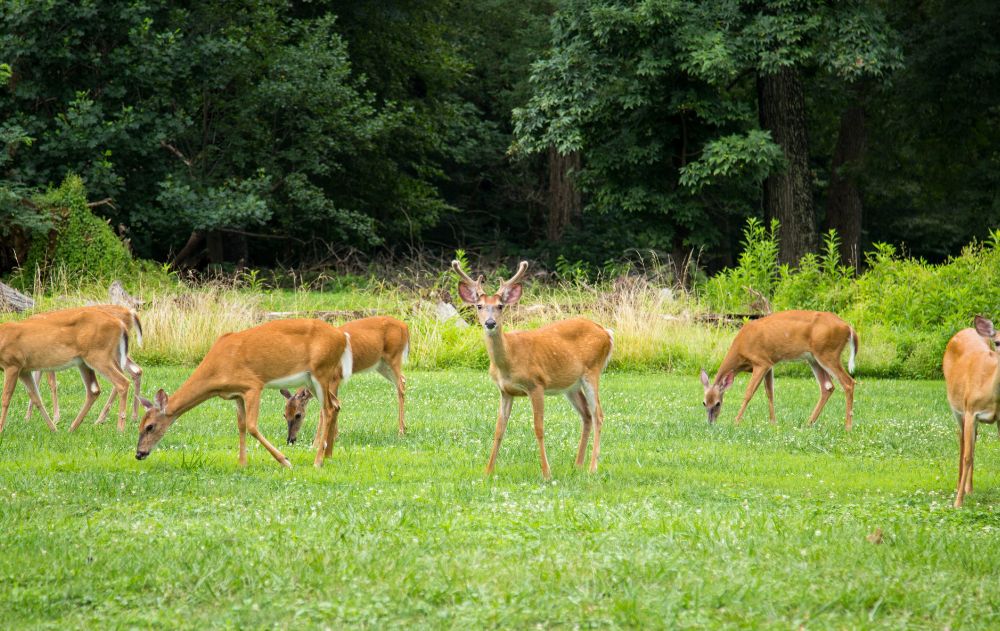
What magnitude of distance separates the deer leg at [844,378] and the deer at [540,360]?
11.3 feet

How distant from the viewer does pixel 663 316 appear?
1845 centimetres

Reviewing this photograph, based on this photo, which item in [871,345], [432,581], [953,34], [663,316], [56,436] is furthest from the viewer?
[953,34]

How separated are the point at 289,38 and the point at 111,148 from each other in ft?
19.9

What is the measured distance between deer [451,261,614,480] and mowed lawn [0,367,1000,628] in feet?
1.32

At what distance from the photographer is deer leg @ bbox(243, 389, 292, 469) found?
857cm

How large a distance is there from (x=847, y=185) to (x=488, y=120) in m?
11.5

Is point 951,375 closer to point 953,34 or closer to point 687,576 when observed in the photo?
point 687,576

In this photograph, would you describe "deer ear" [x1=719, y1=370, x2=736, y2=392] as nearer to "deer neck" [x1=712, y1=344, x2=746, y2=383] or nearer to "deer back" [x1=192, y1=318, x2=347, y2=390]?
"deer neck" [x1=712, y1=344, x2=746, y2=383]

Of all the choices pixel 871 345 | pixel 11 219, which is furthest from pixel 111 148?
pixel 871 345

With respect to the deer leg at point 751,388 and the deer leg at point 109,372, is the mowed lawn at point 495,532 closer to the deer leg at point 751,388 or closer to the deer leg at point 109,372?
the deer leg at point 109,372

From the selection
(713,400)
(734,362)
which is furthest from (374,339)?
(734,362)

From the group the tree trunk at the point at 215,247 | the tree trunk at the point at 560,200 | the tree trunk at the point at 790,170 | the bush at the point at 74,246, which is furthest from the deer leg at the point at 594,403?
the tree trunk at the point at 560,200

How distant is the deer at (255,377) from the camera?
8.79 meters

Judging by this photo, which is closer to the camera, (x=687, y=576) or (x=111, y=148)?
(x=687, y=576)
